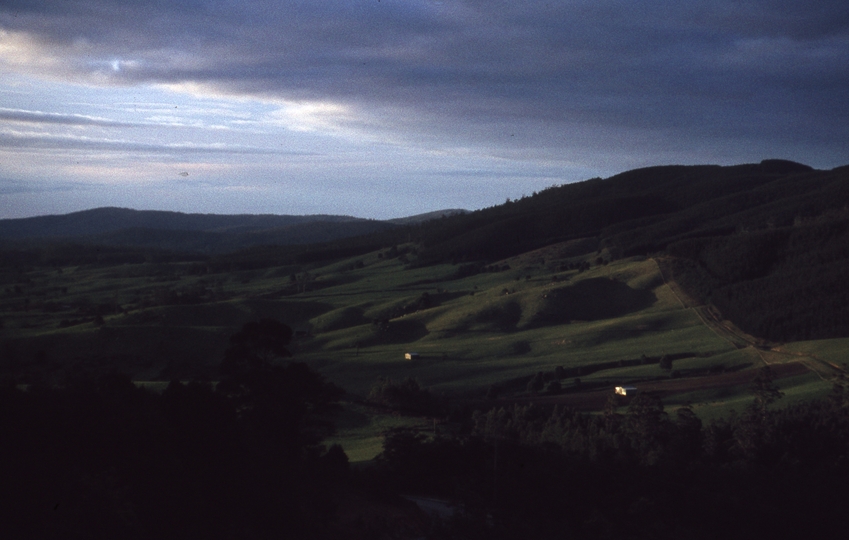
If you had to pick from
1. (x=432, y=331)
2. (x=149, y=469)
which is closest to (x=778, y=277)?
(x=432, y=331)

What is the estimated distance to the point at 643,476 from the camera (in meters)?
25.1

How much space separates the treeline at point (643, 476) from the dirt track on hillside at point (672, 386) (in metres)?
17.7

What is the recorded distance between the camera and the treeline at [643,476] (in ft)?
68.2

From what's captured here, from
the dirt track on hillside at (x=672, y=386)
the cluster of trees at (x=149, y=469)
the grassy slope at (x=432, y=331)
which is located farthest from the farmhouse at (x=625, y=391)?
the cluster of trees at (x=149, y=469)

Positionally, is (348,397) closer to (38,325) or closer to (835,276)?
(38,325)

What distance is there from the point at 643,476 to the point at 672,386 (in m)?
35.9

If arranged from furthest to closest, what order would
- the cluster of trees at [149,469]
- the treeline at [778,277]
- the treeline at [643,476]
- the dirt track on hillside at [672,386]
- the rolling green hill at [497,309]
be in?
the treeline at [778,277]
the rolling green hill at [497,309]
the dirt track on hillside at [672,386]
the treeline at [643,476]
the cluster of trees at [149,469]

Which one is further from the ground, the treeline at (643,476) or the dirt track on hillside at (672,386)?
the treeline at (643,476)

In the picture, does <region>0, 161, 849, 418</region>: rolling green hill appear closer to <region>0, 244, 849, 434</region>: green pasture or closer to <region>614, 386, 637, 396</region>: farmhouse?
<region>0, 244, 849, 434</region>: green pasture

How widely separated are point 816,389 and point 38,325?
7254cm

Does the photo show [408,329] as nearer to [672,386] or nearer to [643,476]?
[672,386]

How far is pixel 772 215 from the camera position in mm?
151625

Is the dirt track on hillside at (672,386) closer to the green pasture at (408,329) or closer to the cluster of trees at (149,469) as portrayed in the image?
the green pasture at (408,329)

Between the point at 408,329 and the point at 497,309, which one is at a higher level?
the point at 497,309
